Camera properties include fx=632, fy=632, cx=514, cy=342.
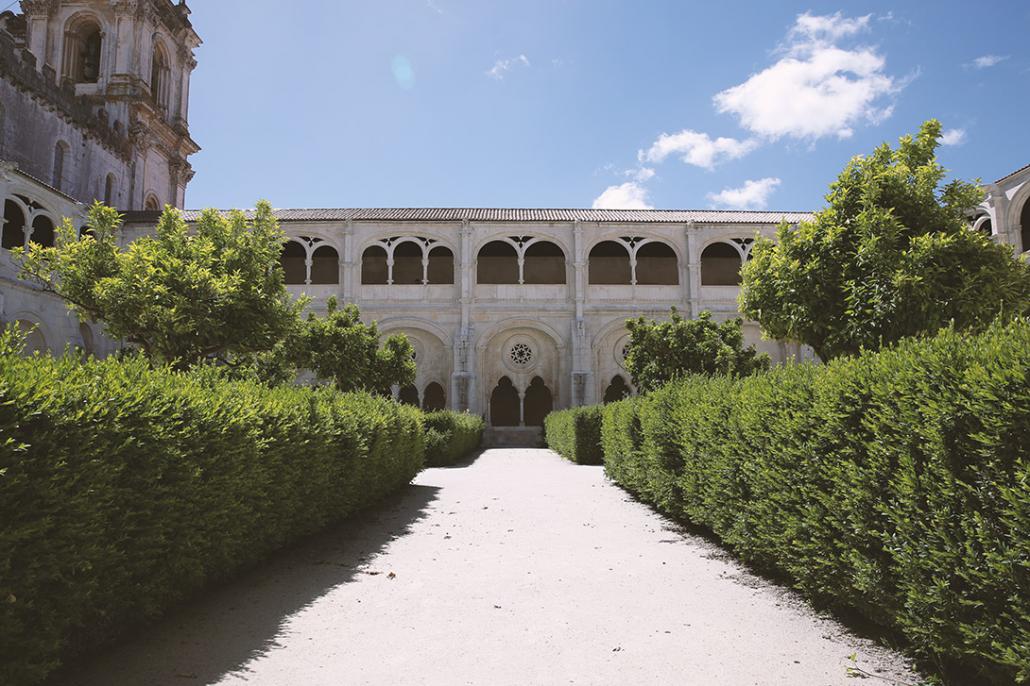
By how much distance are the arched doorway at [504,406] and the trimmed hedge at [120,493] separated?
85.1ft

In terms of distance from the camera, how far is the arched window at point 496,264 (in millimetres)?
33094

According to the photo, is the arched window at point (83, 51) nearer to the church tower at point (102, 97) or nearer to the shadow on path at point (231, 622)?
the church tower at point (102, 97)

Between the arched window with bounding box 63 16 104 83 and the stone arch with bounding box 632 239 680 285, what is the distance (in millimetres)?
29449

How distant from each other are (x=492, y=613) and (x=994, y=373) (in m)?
3.38

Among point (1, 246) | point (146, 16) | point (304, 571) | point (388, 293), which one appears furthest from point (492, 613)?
point (146, 16)

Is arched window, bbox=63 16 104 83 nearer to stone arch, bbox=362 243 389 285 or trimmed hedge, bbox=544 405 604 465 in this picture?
stone arch, bbox=362 243 389 285

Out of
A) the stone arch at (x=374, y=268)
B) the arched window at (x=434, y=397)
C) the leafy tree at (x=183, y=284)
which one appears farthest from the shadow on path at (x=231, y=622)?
the stone arch at (x=374, y=268)

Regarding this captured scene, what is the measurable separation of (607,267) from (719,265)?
5831 millimetres

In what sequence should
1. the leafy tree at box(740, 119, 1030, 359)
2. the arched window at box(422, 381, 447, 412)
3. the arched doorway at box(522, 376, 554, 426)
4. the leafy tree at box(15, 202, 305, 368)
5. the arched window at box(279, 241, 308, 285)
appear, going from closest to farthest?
1. the leafy tree at box(740, 119, 1030, 359)
2. the leafy tree at box(15, 202, 305, 368)
3. the arched window at box(422, 381, 447, 412)
4. the arched doorway at box(522, 376, 554, 426)
5. the arched window at box(279, 241, 308, 285)

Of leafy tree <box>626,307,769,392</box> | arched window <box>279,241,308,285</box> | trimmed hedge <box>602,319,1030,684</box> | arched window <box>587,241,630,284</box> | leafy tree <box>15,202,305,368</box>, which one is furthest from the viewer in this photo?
arched window <box>587,241,630,284</box>

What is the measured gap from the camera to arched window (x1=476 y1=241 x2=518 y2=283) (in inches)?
1303

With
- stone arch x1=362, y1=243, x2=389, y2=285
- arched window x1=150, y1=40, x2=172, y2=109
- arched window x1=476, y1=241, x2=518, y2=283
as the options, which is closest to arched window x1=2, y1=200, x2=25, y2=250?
arched window x1=150, y1=40, x2=172, y2=109

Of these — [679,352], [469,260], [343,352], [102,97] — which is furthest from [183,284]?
[102,97]

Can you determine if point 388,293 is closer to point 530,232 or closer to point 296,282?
point 296,282
